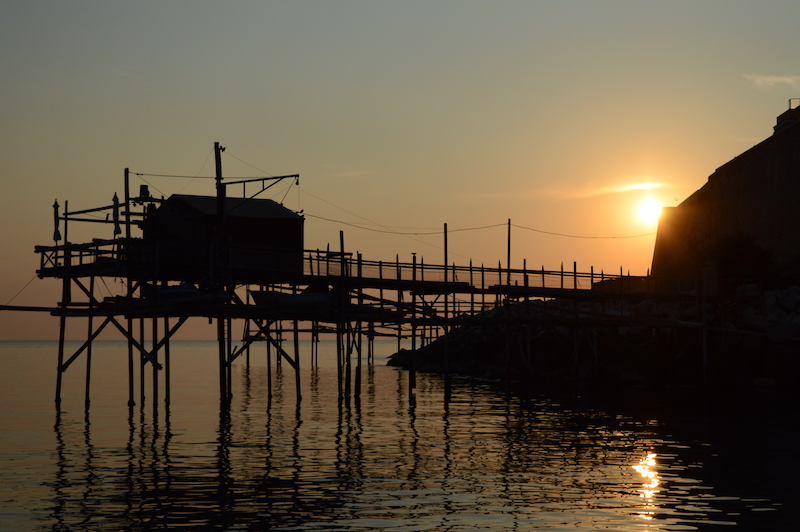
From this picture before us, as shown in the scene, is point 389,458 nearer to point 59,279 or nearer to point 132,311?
point 132,311

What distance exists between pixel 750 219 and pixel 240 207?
43.3m

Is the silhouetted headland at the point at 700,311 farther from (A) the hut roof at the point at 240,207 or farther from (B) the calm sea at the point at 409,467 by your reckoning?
(A) the hut roof at the point at 240,207

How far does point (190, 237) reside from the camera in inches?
1646

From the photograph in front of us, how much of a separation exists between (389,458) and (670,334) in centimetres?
3782

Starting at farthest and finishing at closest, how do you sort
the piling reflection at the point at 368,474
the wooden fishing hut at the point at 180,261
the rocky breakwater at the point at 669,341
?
the rocky breakwater at the point at 669,341
the wooden fishing hut at the point at 180,261
the piling reflection at the point at 368,474

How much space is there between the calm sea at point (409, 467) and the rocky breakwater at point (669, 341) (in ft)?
28.0

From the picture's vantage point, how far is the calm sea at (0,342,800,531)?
18188mm

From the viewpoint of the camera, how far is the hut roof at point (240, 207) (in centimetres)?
4238

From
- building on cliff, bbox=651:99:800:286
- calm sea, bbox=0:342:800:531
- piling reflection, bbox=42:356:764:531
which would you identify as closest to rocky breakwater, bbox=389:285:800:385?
building on cliff, bbox=651:99:800:286

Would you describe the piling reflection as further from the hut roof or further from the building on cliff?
the building on cliff

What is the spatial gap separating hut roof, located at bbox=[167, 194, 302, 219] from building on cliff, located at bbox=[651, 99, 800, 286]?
92.8ft

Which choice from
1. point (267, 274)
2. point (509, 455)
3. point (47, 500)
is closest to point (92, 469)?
A: point (47, 500)

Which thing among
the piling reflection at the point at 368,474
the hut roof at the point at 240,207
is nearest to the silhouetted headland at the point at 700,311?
the hut roof at the point at 240,207

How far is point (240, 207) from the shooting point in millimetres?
43781
